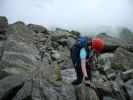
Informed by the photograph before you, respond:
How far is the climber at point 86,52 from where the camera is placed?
46.3ft

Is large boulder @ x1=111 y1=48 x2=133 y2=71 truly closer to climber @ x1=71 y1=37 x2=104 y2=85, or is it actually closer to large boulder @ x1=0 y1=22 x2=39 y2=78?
large boulder @ x1=0 y1=22 x2=39 y2=78

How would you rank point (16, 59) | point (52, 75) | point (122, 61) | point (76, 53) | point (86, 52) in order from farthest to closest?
point (122, 61), point (16, 59), point (52, 75), point (76, 53), point (86, 52)

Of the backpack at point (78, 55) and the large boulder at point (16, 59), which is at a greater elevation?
the backpack at point (78, 55)

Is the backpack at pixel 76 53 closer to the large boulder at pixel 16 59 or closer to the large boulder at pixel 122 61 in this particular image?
the large boulder at pixel 16 59

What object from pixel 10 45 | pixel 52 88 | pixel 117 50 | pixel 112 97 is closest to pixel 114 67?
pixel 117 50

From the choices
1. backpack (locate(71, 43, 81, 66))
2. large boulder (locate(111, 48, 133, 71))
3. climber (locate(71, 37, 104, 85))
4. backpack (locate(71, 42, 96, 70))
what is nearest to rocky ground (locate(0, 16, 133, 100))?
large boulder (locate(111, 48, 133, 71))

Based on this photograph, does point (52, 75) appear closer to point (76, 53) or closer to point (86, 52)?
point (76, 53)

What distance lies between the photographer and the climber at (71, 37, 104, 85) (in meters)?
14.1

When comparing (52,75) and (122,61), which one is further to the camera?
(122,61)

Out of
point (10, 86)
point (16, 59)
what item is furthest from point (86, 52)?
point (16, 59)

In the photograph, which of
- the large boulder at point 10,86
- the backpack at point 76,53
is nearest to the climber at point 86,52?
the backpack at point 76,53

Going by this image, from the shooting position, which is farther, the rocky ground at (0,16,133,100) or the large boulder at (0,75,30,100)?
the large boulder at (0,75,30,100)

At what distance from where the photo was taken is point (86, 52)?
14383 mm

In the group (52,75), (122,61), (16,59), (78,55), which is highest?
(78,55)
